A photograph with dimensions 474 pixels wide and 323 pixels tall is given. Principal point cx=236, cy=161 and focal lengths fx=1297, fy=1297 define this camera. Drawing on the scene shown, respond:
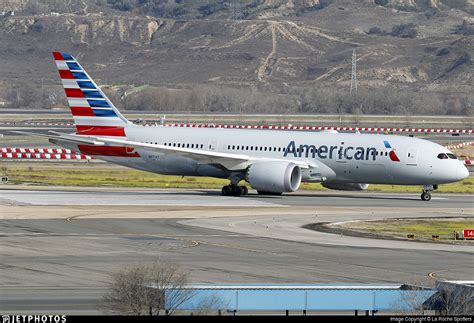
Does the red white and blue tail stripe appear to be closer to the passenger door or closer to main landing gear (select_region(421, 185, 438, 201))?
the passenger door

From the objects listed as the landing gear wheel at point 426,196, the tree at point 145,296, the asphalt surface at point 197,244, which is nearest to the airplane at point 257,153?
the landing gear wheel at point 426,196

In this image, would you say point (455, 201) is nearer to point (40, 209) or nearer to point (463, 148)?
point (40, 209)

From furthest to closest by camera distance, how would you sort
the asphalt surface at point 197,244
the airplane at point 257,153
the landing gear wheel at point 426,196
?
the landing gear wheel at point 426,196 → the airplane at point 257,153 → the asphalt surface at point 197,244

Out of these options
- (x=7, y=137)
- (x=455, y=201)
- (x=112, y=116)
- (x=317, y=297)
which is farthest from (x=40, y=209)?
(x=7, y=137)

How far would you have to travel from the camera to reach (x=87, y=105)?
269 ft

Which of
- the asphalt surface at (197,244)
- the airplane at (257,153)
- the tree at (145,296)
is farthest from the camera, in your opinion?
the airplane at (257,153)

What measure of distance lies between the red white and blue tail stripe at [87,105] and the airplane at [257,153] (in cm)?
6

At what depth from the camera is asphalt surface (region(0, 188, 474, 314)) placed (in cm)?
4300

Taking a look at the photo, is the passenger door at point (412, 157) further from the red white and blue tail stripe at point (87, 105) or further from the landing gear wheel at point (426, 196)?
the red white and blue tail stripe at point (87, 105)

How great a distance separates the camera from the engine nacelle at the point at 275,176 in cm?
7450

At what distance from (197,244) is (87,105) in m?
30.8

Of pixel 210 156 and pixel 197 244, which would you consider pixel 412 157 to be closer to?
pixel 210 156

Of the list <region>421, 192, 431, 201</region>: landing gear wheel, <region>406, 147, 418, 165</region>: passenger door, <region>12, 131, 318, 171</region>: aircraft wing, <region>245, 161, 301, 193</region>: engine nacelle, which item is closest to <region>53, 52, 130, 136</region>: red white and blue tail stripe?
<region>12, 131, 318, 171</region>: aircraft wing

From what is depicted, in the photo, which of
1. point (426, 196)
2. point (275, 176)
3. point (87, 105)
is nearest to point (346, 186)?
point (426, 196)
